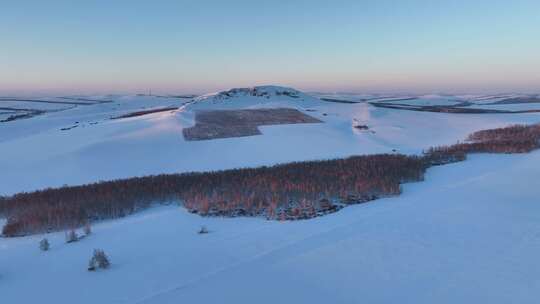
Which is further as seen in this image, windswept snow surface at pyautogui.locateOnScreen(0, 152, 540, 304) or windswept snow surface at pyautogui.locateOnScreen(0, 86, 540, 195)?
windswept snow surface at pyautogui.locateOnScreen(0, 86, 540, 195)

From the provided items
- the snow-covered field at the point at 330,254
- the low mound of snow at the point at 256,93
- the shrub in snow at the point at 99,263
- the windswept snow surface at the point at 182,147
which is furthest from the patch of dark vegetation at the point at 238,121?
the shrub in snow at the point at 99,263

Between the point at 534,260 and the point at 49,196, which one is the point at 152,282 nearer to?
the point at 534,260

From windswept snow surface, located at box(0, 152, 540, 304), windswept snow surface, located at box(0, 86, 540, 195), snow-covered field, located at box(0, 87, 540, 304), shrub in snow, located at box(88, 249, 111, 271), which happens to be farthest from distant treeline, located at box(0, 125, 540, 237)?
windswept snow surface, located at box(0, 86, 540, 195)

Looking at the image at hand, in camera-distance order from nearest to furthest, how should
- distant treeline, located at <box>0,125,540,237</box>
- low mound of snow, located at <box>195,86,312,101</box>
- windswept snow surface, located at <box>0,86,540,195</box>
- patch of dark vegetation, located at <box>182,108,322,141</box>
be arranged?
distant treeline, located at <box>0,125,540,237</box> → windswept snow surface, located at <box>0,86,540,195</box> → patch of dark vegetation, located at <box>182,108,322,141</box> → low mound of snow, located at <box>195,86,312,101</box>

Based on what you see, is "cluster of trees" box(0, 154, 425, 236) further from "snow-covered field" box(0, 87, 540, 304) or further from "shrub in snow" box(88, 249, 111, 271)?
"shrub in snow" box(88, 249, 111, 271)

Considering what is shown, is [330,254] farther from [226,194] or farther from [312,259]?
[226,194]

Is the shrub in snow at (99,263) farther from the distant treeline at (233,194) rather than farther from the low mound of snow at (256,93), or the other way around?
the low mound of snow at (256,93)

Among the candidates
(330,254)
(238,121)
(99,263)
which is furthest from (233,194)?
(238,121)
